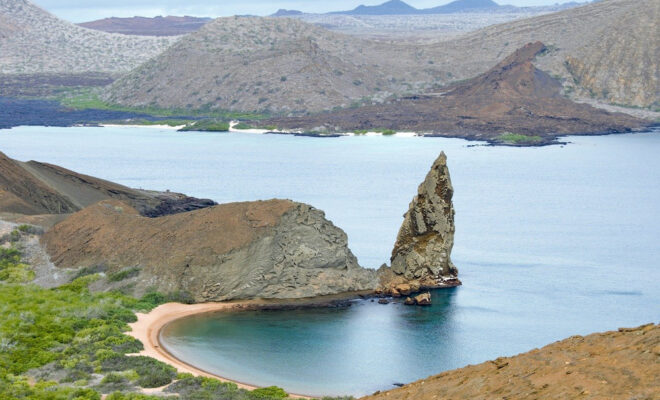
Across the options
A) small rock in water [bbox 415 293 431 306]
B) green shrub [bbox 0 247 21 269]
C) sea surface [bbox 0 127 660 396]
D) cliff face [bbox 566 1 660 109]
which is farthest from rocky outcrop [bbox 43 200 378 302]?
cliff face [bbox 566 1 660 109]

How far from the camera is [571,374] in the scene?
2573 cm

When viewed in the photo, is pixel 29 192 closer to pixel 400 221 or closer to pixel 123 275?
pixel 123 275

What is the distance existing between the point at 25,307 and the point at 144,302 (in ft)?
22.0

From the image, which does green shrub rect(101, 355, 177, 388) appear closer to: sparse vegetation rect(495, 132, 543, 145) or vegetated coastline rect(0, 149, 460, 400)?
vegetated coastline rect(0, 149, 460, 400)

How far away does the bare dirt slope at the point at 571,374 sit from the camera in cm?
2408

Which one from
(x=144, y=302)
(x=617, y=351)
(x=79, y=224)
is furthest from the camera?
(x=79, y=224)

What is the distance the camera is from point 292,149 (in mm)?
151250

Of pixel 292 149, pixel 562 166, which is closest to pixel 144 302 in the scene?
pixel 562 166


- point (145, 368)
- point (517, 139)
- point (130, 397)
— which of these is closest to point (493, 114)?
point (517, 139)

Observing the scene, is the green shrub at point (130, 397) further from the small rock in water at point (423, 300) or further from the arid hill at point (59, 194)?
the arid hill at point (59, 194)

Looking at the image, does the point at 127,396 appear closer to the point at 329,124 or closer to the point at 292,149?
the point at 292,149

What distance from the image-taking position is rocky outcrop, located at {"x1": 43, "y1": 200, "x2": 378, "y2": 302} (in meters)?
53.7

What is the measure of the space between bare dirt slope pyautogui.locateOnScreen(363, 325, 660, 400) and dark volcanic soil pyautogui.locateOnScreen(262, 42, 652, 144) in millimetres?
133477

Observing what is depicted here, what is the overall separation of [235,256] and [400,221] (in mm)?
33035
